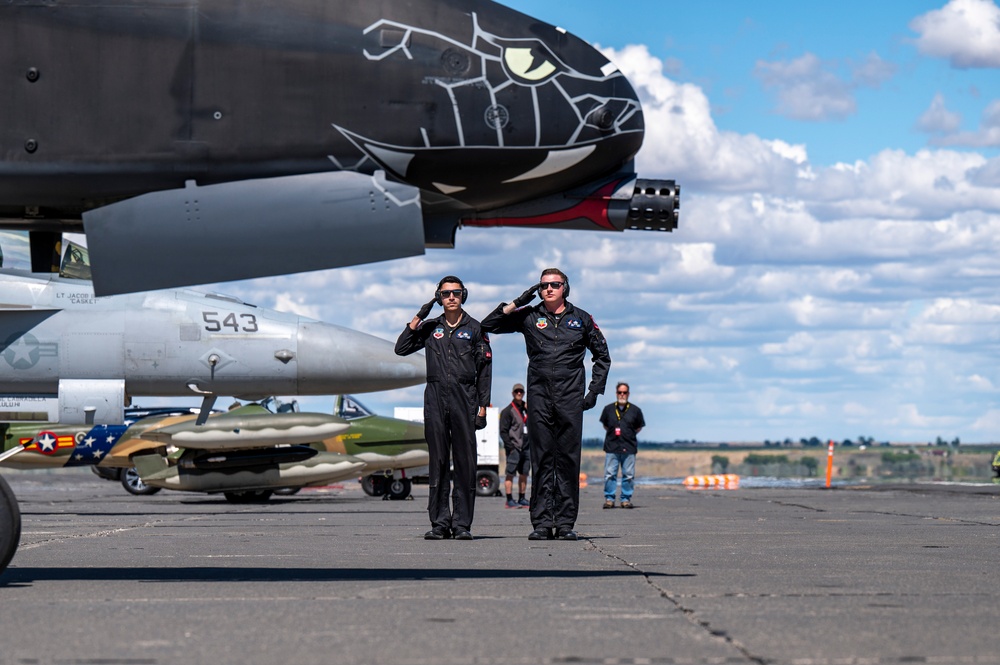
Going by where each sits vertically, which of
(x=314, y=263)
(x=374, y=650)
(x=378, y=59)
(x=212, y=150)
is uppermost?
(x=378, y=59)

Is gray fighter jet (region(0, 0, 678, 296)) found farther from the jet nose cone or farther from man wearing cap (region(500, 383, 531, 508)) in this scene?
man wearing cap (region(500, 383, 531, 508))

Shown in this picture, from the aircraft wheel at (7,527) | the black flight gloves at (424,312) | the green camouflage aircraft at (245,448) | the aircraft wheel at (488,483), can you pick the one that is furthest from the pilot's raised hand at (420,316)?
the aircraft wheel at (488,483)

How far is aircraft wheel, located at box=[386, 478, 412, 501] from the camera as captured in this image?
2572cm

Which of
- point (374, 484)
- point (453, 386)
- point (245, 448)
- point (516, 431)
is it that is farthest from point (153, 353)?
point (374, 484)

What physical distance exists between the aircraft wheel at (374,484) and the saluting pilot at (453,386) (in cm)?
1531

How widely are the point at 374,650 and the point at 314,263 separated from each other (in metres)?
2.79

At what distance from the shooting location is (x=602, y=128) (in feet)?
23.4

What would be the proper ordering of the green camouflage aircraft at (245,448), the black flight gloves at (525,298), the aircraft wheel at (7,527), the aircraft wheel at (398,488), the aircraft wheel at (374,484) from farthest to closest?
the aircraft wheel at (374,484)
the aircraft wheel at (398,488)
the green camouflage aircraft at (245,448)
the black flight gloves at (525,298)
the aircraft wheel at (7,527)

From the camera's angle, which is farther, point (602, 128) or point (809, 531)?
point (809, 531)

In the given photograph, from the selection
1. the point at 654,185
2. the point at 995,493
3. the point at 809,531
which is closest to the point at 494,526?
the point at 809,531

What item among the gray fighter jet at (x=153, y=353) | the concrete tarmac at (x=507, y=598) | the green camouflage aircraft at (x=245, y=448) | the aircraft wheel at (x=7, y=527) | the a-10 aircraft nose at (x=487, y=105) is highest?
the a-10 aircraft nose at (x=487, y=105)

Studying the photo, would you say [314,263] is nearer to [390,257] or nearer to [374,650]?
[390,257]

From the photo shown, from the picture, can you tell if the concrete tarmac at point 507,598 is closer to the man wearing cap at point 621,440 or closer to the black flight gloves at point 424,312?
the black flight gloves at point 424,312

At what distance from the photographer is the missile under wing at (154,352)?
1368cm
